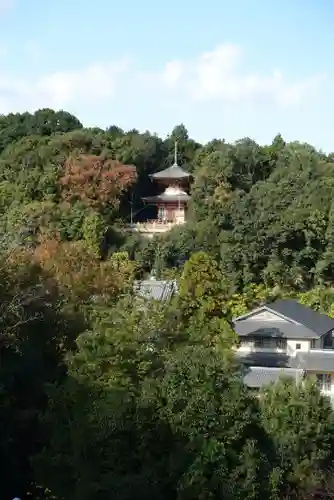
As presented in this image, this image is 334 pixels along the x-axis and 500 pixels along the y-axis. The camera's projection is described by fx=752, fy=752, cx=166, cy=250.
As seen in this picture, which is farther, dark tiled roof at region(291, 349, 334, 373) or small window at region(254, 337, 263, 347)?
small window at region(254, 337, 263, 347)

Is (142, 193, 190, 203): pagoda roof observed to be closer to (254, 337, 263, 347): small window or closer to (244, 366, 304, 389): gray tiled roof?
(254, 337, 263, 347): small window

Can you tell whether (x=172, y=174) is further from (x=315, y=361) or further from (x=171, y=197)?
(x=315, y=361)

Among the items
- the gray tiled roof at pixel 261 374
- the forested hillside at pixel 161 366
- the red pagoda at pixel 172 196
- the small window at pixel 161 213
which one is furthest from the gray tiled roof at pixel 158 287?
the small window at pixel 161 213

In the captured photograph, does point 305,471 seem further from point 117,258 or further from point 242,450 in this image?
point 117,258

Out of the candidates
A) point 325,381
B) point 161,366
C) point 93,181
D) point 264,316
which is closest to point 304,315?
point 264,316

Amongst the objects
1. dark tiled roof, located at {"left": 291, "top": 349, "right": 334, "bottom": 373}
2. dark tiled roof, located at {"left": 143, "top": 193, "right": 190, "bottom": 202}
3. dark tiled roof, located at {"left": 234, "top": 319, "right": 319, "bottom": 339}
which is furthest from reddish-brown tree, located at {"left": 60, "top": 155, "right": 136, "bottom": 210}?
dark tiled roof, located at {"left": 291, "top": 349, "right": 334, "bottom": 373}
